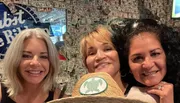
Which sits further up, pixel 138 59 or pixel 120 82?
pixel 138 59

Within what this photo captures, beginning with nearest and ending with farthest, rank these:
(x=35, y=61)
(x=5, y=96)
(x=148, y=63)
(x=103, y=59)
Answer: (x=148, y=63), (x=103, y=59), (x=35, y=61), (x=5, y=96)

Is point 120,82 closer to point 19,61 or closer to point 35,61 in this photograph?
point 35,61

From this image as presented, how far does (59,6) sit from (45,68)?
1.25 metres

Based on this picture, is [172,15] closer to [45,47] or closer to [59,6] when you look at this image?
[59,6]

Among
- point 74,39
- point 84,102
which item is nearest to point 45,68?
point 84,102

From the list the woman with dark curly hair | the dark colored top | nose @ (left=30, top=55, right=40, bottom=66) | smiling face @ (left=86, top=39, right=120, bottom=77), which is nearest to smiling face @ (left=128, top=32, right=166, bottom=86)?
the woman with dark curly hair

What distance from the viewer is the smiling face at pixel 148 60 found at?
1034 mm

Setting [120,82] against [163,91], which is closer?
[163,91]

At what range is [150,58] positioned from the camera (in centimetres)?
104

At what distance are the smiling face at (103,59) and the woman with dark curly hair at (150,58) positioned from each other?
0.15ft

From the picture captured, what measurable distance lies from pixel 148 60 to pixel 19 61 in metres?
0.92

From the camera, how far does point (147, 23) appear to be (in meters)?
1.16

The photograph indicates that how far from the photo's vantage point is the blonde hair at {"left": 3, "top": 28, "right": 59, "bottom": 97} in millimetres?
1716

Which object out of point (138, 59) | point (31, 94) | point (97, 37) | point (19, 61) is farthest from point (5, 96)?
point (138, 59)
